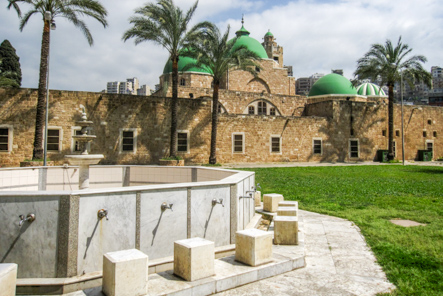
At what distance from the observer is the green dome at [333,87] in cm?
3238

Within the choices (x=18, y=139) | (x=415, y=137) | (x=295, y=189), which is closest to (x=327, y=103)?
(x=415, y=137)

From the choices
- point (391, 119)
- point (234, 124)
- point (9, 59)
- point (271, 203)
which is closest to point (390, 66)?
point (391, 119)

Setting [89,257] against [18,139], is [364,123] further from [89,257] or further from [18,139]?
[89,257]

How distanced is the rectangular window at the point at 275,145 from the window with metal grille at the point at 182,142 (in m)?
6.36

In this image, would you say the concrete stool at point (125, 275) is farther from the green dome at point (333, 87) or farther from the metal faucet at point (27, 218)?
the green dome at point (333, 87)

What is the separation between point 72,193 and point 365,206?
7300 mm

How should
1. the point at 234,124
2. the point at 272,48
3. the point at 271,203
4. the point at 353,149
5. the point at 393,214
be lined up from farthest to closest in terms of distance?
the point at 272,48
the point at 353,149
the point at 234,124
the point at 271,203
the point at 393,214

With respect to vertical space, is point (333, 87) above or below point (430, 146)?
above

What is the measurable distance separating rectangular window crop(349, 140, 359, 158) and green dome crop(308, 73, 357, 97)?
748 centimetres

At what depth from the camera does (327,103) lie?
26.6 m

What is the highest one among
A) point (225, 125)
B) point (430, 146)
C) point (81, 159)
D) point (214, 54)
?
point (214, 54)

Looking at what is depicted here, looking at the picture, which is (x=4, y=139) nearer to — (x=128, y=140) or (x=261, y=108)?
(x=128, y=140)

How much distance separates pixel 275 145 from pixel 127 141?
10250mm

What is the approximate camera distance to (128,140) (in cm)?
1938
